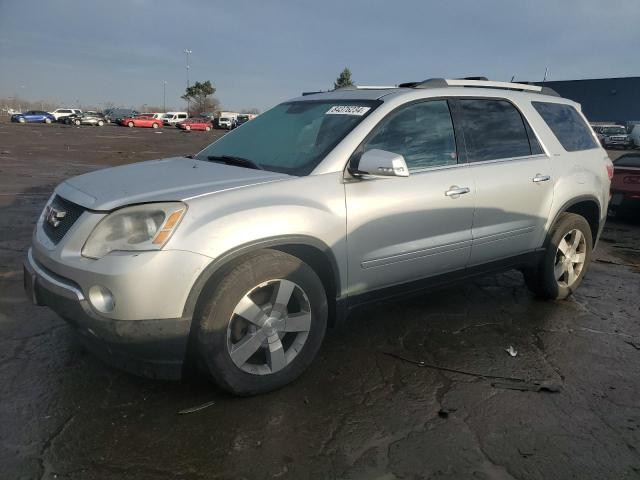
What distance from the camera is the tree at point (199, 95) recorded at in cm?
7550

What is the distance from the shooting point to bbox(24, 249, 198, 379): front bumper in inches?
92.9

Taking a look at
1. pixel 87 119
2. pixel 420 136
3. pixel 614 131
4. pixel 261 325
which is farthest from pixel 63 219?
pixel 87 119

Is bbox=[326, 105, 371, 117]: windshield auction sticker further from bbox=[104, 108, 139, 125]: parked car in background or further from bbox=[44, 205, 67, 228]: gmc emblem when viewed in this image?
bbox=[104, 108, 139, 125]: parked car in background

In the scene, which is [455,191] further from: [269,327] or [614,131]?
[614,131]

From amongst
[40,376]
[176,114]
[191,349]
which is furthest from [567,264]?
[176,114]

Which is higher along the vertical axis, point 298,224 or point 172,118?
point 172,118

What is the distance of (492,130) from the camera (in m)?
3.80

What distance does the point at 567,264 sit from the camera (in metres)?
4.49

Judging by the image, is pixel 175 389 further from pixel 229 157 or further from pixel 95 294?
pixel 229 157

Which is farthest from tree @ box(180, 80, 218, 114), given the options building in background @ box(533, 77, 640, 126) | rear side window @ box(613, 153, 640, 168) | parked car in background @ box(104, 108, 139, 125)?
rear side window @ box(613, 153, 640, 168)

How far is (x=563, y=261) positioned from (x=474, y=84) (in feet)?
5.89

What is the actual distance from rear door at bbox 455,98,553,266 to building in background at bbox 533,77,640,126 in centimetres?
3950

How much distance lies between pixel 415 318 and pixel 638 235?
18.9 feet

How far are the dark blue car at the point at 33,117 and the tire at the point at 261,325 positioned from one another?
5472cm
